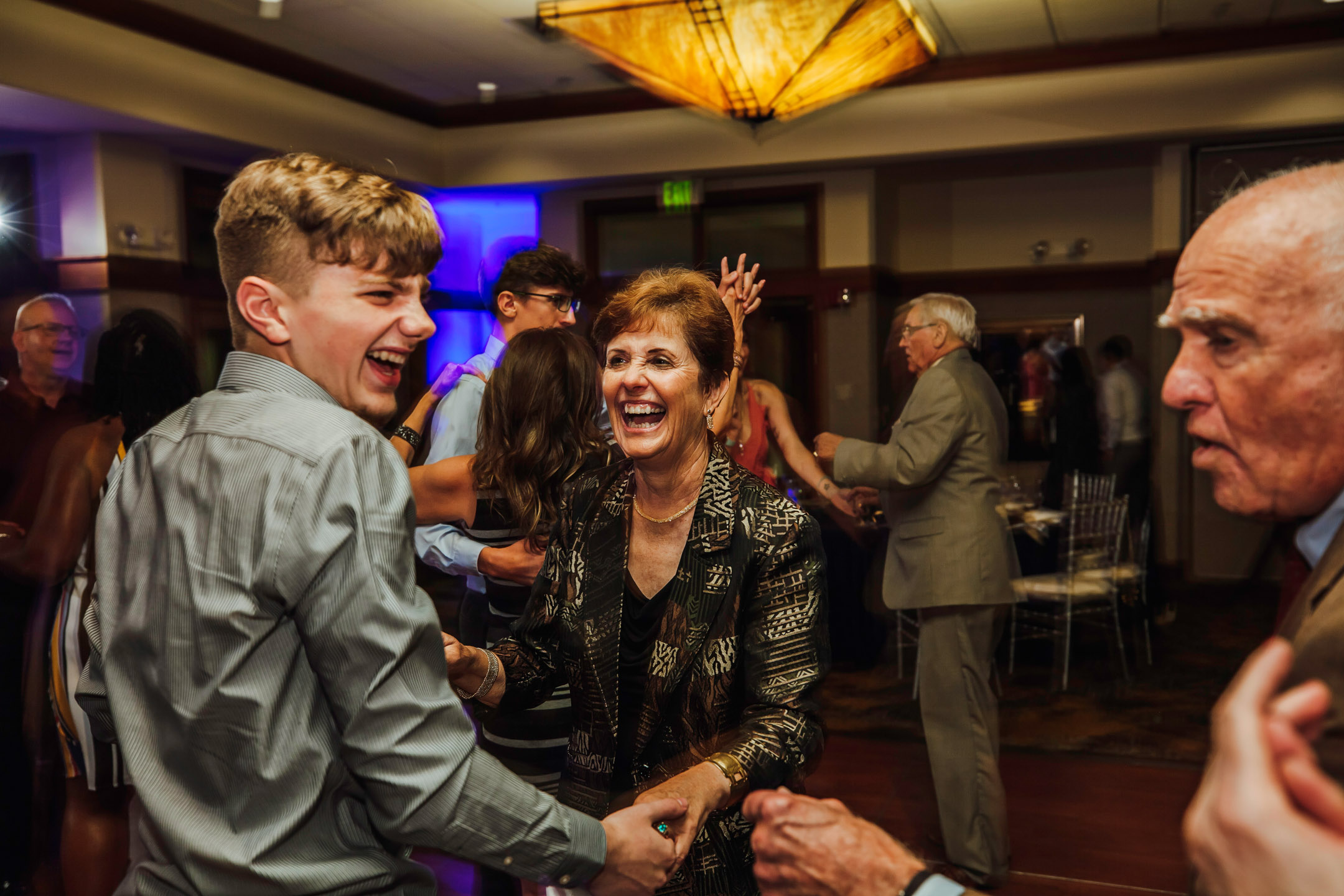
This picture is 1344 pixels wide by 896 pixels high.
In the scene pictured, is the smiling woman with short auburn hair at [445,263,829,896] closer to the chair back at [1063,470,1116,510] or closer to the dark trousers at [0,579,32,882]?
the dark trousers at [0,579,32,882]

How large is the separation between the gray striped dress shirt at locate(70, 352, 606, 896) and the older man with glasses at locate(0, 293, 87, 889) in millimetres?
1850

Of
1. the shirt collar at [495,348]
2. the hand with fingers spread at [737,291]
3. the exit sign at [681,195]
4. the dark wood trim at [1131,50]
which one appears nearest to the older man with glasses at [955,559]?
the hand with fingers spread at [737,291]

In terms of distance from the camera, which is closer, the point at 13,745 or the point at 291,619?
the point at 291,619

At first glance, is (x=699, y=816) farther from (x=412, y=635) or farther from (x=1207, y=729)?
(x=1207, y=729)

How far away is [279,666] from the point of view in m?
0.97

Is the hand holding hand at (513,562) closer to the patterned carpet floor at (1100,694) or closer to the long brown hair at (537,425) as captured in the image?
the long brown hair at (537,425)

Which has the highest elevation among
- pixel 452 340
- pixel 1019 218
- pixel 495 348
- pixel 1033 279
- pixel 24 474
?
pixel 1019 218

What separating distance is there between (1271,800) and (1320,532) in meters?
0.49

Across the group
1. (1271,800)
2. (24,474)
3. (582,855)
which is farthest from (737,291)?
(24,474)

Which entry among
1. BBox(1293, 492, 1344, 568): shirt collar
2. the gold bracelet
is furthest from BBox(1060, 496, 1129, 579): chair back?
BBox(1293, 492, 1344, 568): shirt collar

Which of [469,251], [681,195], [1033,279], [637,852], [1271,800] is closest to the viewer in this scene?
[1271,800]

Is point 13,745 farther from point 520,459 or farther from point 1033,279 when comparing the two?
point 1033,279

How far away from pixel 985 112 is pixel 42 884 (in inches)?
256

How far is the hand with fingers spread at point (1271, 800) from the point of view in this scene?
0.65 metres
